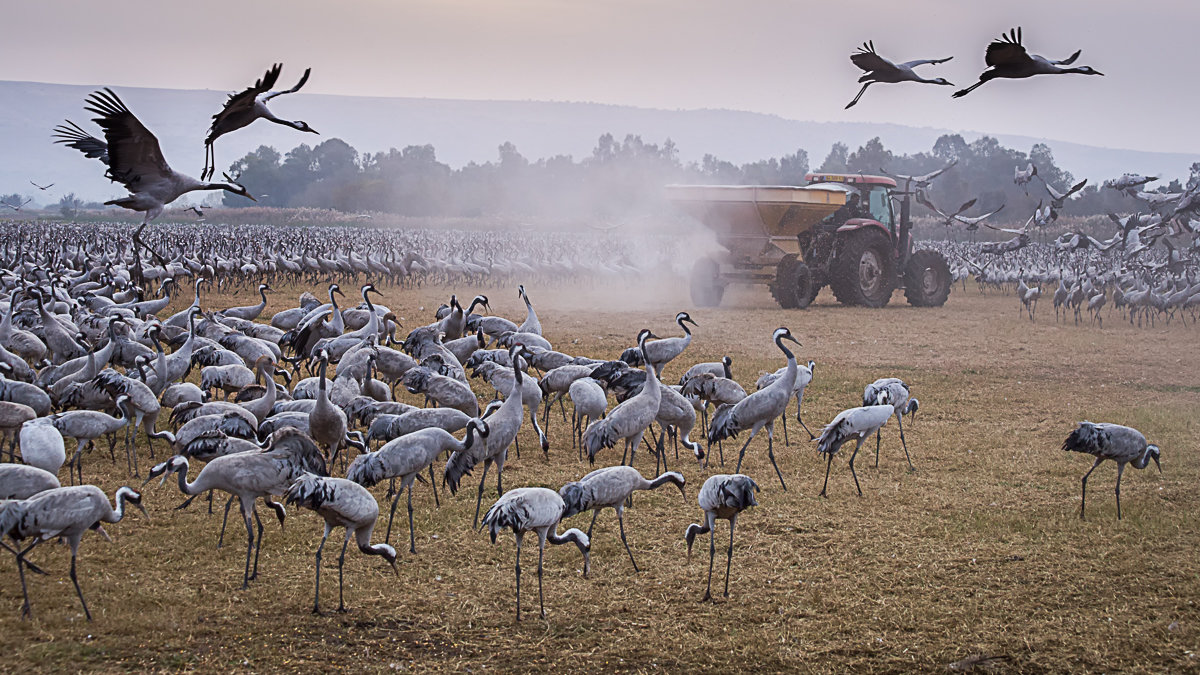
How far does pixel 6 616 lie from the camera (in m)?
5.42

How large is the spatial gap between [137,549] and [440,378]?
347 centimetres

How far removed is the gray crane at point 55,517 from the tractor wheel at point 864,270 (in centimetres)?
1824

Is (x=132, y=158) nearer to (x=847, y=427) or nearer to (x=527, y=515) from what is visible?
(x=527, y=515)

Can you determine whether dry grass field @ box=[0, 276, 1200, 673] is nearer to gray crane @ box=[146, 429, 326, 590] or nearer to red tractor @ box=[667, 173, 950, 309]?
gray crane @ box=[146, 429, 326, 590]

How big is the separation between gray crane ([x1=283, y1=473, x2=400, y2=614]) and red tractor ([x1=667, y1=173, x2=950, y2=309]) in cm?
1597

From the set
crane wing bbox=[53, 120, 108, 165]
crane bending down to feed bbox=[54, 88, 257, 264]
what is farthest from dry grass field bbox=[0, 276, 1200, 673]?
crane wing bbox=[53, 120, 108, 165]

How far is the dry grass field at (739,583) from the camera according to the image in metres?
5.12

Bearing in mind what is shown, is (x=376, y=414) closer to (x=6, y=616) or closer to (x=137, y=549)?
(x=137, y=549)

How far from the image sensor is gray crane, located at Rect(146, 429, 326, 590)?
617 cm

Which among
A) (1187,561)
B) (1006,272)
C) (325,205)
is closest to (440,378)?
(1187,561)

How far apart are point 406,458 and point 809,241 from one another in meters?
16.7

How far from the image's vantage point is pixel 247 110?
8633 mm

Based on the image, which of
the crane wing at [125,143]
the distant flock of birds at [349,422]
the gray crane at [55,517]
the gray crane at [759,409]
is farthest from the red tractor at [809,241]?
the gray crane at [55,517]

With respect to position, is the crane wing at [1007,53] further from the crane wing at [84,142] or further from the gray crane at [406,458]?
the crane wing at [84,142]
